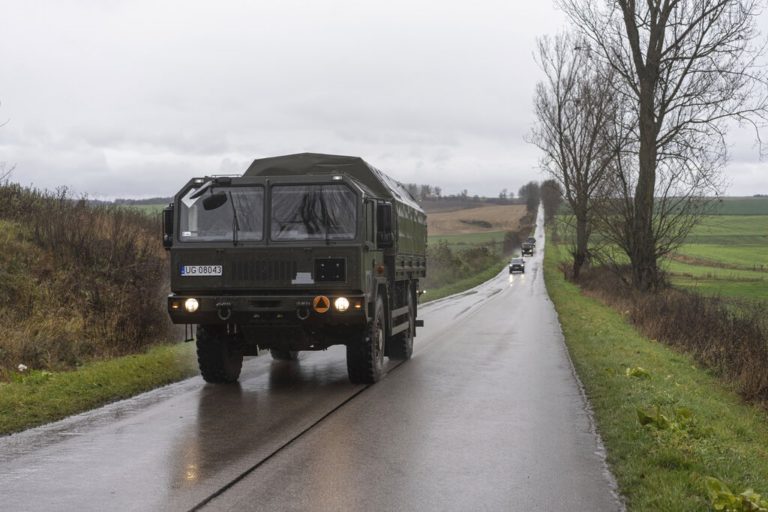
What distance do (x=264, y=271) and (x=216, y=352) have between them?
1.62m

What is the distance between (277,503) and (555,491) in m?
2.18

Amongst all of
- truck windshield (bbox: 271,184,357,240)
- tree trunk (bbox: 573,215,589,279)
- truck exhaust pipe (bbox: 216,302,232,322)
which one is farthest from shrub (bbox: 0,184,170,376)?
tree trunk (bbox: 573,215,589,279)

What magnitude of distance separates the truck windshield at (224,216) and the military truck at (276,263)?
0.01 m

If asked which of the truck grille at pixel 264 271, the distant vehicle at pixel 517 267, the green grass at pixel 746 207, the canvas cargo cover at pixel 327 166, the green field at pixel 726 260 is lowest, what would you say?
the distant vehicle at pixel 517 267

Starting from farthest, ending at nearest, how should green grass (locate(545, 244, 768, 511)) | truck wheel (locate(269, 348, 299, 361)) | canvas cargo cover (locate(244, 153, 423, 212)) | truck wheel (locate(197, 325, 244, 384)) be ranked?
truck wheel (locate(269, 348, 299, 361)) < canvas cargo cover (locate(244, 153, 423, 212)) < truck wheel (locate(197, 325, 244, 384)) < green grass (locate(545, 244, 768, 511))

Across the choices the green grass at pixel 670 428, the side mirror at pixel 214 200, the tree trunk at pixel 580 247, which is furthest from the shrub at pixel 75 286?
the tree trunk at pixel 580 247

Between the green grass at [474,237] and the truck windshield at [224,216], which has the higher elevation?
the truck windshield at [224,216]

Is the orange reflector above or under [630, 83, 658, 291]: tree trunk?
under

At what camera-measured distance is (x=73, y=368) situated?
11508mm

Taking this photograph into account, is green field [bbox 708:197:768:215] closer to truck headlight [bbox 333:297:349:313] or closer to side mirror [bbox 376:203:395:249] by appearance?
side mirror [bbox 376:203:395:249]

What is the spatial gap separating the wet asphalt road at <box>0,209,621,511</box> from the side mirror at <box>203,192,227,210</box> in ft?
8.51

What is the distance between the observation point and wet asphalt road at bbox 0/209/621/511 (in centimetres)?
554

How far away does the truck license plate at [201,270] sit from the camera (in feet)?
32.9

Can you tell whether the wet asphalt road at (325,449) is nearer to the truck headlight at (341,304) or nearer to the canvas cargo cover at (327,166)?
the truck headlight at (341,304)
